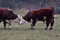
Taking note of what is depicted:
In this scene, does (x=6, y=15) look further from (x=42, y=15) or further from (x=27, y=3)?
(x=27, y=3)

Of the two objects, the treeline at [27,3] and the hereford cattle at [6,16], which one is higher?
the treeline at [27,3]

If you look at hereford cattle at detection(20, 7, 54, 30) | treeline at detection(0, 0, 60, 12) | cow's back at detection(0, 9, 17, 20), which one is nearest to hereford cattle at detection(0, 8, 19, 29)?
cow's back at detection(0, 9, 17, 20)

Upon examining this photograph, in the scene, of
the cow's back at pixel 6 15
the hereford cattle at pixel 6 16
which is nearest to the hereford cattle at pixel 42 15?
the hereford cattle at pixel 6 16

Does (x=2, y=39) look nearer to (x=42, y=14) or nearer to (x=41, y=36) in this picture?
(x=41, y=36)

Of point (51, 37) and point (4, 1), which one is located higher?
point (4, 1)

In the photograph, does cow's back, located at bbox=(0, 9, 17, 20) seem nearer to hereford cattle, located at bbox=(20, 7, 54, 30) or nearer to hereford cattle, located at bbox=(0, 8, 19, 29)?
hereford cattle, located at bbox=(0, 8, 19, 29)

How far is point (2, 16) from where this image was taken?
1599 centimetres

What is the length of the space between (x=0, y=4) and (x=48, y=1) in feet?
17.2

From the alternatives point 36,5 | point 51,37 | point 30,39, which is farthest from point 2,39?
point 36,5

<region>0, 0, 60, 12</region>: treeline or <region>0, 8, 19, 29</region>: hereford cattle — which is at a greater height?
<region>0, 0, 60, 12</region>: treeline

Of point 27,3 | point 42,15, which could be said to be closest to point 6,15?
point 42,15

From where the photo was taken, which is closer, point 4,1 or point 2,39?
point 2,39

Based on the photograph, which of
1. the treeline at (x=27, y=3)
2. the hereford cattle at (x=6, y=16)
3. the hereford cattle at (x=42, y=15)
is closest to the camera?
the hereford cattle at (x=42, y=15)

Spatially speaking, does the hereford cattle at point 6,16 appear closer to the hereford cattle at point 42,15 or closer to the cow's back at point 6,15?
the cow's back at point 6,15
